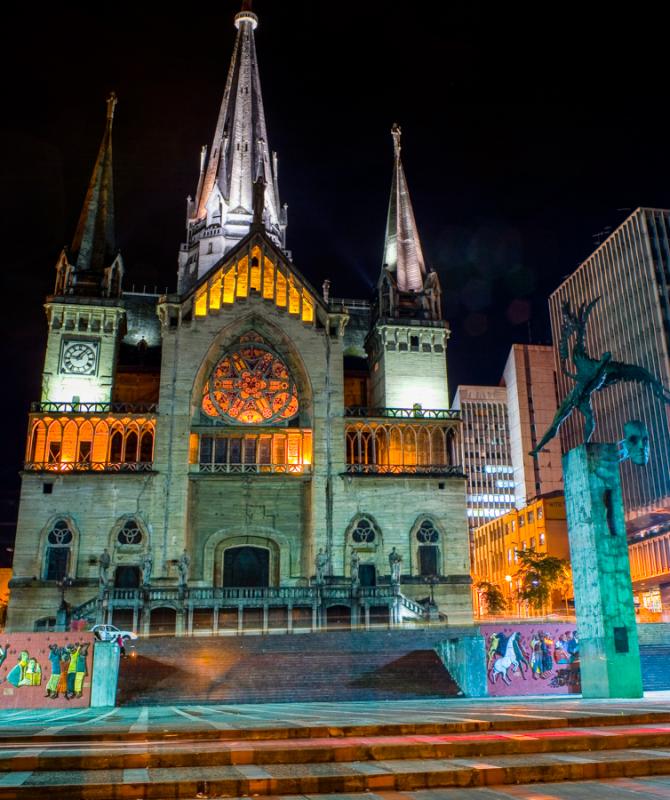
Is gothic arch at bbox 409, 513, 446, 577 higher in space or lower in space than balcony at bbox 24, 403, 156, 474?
lower

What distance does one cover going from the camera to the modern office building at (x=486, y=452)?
138 m

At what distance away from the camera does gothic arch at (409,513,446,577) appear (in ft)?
146

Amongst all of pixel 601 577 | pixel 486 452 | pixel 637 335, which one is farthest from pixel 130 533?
pixel 486 452

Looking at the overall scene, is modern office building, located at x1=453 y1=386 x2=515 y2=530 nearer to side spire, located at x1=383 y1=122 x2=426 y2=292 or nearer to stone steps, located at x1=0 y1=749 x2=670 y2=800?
side spire, located at x1=383 y1=122 x2=426 y2=292

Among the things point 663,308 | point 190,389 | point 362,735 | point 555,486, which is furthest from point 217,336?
point 555,486

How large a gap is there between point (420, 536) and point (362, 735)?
34.9 m

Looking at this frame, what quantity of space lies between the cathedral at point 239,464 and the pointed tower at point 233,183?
343 inches

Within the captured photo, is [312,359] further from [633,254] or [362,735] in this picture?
[633,254]

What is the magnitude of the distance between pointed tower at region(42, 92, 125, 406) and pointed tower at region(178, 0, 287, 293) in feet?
27.8

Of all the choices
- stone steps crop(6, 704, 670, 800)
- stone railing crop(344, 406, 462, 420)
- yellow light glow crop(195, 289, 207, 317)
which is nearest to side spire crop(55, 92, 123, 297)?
yellow light glow crop(195, 289, 207, 317)

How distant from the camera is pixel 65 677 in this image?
25875 millimetres

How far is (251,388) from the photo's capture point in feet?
156

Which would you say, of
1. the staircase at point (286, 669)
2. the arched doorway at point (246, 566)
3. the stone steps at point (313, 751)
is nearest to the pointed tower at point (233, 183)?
the arched doorway at point (246, 566)

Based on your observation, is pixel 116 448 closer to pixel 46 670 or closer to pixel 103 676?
pixel 46 670
